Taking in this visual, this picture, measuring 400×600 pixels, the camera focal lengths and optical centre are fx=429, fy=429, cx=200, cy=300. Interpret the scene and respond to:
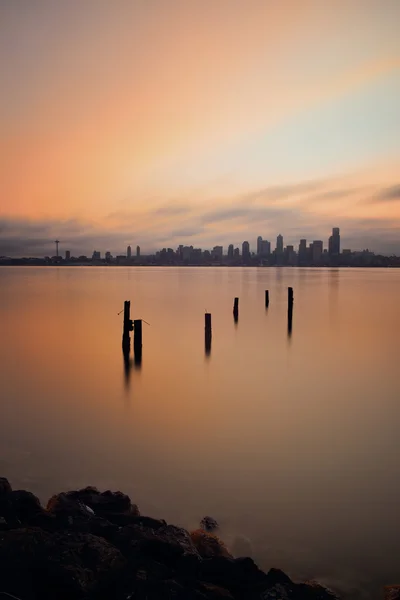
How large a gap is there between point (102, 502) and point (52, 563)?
1.79m

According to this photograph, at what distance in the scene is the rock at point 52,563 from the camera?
379 centimetres

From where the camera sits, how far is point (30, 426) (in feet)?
31.0

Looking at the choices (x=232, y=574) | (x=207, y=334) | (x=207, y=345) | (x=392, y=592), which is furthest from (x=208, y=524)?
(x=207, y=334)

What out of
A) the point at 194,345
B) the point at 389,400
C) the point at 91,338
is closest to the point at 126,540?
the point at 389,400

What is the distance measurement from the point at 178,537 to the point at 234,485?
235cm

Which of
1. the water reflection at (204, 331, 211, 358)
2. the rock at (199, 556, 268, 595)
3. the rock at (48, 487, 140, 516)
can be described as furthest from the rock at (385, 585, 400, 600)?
the water reflection at (204, 331, 211, 358)

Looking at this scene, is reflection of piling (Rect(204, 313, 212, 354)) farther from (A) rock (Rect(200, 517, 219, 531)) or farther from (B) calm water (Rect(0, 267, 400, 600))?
(A) rock (Rect(200, 517, 219, 531))

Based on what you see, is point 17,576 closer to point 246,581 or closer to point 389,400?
point 246,581

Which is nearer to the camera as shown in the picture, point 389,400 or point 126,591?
point 126,591

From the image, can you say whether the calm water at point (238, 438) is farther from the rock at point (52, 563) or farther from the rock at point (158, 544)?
the rock at point (52, 563)

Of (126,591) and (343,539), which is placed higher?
(126,591)

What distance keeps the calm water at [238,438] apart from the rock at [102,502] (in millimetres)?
570

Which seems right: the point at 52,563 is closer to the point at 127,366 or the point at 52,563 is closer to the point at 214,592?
the point at 214,592

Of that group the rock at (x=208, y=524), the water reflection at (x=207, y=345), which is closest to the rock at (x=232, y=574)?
the rock at (x=208, y=524)
